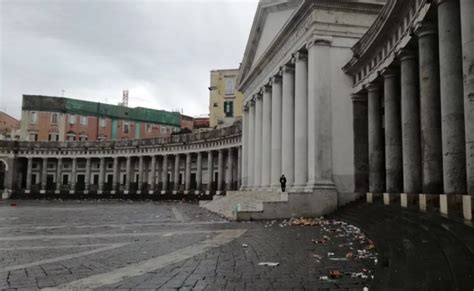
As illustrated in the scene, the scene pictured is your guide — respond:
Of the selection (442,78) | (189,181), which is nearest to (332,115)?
(442,78)

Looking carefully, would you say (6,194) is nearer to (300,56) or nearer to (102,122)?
(102,122)

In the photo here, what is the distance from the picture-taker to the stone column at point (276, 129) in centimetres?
2647

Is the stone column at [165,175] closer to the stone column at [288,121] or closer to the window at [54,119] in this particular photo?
the window at [54,119]

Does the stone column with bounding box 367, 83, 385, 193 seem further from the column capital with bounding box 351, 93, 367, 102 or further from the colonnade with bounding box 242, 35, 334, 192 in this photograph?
the colonnade with bounding box 242, 35, 334, 192

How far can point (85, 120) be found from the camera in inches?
2889

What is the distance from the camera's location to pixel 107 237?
482 inches

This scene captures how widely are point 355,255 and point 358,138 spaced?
12474 mm

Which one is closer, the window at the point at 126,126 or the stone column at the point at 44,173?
the stone column at the point at 44,173

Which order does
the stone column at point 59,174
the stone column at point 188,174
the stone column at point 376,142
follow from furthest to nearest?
the stone column at point 59,174
the stone column at point 188,174
the stone column at point 376,142

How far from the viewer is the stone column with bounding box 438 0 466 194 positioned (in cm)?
981

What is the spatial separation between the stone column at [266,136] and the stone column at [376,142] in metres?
11.5

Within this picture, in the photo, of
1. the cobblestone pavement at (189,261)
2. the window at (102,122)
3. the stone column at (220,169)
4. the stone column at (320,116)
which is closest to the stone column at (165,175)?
the stone column at (220,169)

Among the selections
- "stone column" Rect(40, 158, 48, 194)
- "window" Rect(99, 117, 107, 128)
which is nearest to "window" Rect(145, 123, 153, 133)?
"window" Rect(99, 117, 107, 128)

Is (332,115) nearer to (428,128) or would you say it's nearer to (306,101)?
(306,101)
